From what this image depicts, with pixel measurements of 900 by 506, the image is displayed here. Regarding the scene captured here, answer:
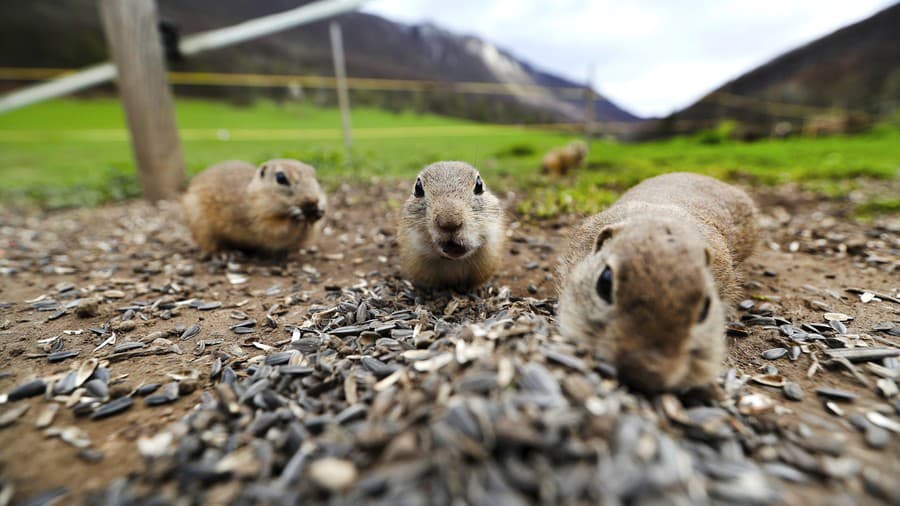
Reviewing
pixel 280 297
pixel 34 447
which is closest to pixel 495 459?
pixel 34 447

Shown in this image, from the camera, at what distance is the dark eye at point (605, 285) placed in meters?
2.16

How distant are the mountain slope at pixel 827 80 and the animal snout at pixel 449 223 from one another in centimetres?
2519

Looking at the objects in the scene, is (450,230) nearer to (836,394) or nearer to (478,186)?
(478,186)

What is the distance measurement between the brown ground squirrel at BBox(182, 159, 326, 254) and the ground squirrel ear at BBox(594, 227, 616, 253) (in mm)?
3294

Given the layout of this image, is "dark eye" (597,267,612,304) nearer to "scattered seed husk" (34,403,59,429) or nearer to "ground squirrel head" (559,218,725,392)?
"ground squirrel head" (559,218,725,392)

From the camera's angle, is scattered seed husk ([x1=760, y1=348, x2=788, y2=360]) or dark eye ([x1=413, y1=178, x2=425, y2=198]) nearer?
scattered seed husk ([x1=760, y1=348, x2=788, y2=360])

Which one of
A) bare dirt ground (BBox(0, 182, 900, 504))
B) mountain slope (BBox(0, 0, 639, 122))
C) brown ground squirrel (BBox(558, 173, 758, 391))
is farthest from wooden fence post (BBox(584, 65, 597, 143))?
brown ground squirrel (BBox(558, 173, 758, 391))

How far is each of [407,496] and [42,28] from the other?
84.5 ft

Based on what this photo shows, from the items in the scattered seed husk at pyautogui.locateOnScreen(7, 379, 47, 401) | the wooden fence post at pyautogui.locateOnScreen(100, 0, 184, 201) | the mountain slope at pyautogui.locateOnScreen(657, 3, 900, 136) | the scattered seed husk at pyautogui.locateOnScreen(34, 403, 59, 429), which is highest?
the mountain slope at pyautogui.locateOnScreen(657, 3, 900, 136)

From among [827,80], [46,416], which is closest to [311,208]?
[46,416]

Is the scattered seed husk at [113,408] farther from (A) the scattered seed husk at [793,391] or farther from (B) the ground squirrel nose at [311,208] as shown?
(A) the scattered seed husk at [793,391]

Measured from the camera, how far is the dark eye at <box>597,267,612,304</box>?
2.16 metres

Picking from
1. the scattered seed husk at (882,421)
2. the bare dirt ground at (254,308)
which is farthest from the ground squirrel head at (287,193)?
the scattered seed husk at (882,421)

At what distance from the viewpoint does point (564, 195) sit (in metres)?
6.34
